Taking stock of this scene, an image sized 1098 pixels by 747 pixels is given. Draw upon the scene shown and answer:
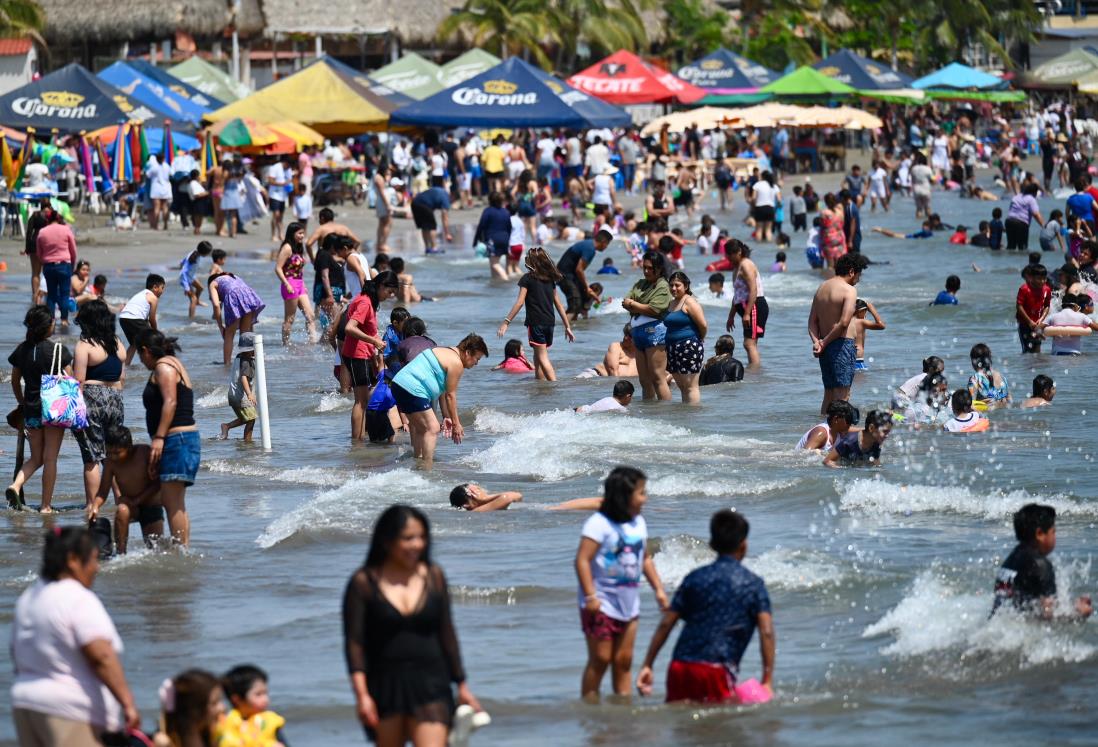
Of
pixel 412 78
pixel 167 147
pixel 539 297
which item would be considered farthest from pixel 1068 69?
pixel 539 297

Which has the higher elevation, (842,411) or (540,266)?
(540,266)

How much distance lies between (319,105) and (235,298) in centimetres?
2097

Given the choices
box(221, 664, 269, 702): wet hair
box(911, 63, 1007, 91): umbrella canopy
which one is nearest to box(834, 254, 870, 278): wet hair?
box(221, 664, 269, 702): wet hair

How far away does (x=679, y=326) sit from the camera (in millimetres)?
15539

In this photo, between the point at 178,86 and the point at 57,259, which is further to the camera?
the point at 178,86

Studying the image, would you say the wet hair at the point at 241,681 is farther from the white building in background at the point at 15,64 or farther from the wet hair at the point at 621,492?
the white building in background at the point at 15,64

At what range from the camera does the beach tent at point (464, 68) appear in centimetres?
4428

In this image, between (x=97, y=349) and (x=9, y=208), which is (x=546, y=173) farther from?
(x=97, y=349)

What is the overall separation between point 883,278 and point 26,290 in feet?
42.7

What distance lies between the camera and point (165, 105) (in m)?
36.4

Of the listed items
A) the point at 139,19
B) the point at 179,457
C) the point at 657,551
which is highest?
the point at 139,19

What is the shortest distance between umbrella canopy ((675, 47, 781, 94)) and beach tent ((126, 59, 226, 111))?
56.0 feet

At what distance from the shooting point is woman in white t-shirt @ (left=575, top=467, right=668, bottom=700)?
23.8 feet

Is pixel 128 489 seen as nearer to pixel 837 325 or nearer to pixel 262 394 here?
pixel 262 394
